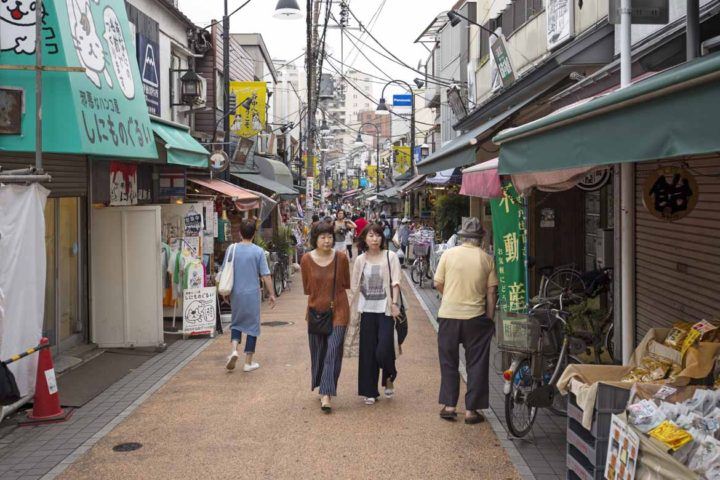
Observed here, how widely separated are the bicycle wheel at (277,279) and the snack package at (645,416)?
50.6ft

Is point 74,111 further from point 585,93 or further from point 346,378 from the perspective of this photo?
point 585,93

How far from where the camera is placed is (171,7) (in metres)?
16.9

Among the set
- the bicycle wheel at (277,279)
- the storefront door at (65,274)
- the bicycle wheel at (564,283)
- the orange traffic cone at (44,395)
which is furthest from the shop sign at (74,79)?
the bicycle wheel at (277,279)

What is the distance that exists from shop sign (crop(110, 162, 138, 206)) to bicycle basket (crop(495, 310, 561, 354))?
7644 mm

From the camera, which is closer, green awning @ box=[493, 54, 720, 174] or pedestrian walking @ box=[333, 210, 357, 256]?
green awning @ box=[493, 54, 720, 174]

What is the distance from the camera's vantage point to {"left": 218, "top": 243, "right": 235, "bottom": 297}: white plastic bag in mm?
9891

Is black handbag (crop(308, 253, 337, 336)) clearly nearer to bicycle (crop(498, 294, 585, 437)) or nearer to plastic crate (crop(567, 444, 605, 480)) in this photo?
bicycle (crop(498, 294, 585, 437))

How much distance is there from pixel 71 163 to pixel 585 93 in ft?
23.2

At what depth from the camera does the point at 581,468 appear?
490 cm

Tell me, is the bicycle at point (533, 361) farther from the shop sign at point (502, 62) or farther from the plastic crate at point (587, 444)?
the shop sign at point (502, 62)

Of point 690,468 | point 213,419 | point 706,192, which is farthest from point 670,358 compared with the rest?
point 213,419

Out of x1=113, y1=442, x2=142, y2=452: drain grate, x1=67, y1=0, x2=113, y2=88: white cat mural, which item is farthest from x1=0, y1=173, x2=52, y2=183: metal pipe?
x1=113, y1=442, x2=142, y2=452: drain grate

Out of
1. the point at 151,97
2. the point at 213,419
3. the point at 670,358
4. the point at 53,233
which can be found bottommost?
the point at 213,419

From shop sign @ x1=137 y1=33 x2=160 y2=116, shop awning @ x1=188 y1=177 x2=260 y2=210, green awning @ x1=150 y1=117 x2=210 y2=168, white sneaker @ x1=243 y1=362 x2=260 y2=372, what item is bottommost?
white sneaker @ x1=243 y1=362 x2=260 y2=372
